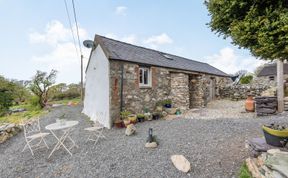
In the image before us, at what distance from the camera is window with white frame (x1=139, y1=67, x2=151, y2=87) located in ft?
28.5

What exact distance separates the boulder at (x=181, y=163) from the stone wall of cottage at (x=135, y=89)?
13.8 feet

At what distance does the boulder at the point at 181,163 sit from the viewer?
10.6ft

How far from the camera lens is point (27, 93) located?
18828mm

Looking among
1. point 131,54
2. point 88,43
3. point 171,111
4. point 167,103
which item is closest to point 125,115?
point 171,111

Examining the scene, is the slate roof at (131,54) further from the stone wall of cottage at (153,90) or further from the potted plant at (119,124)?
the potted plant at (119,124)

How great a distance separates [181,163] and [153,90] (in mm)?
5844

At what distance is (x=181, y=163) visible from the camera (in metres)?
3.38

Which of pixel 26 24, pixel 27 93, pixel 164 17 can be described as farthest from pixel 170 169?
pixel 27 93

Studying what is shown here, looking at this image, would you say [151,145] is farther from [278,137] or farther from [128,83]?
[128,83]

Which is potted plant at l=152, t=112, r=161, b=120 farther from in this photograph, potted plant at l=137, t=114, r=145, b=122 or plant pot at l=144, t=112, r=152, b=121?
potted plant at l=137, t=114, r=145, b=122

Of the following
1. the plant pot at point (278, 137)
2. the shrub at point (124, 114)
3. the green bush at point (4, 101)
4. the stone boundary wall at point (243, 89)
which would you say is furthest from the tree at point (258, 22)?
the green bush at point (4, 101)

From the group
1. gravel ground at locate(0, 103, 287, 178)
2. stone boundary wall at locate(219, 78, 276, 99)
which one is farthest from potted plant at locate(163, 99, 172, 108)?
stone boundary wall at locate(219, 78, 276, 99)

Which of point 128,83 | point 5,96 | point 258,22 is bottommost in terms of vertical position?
point 5,96

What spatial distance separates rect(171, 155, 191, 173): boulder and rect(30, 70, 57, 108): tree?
15505 millimetres
